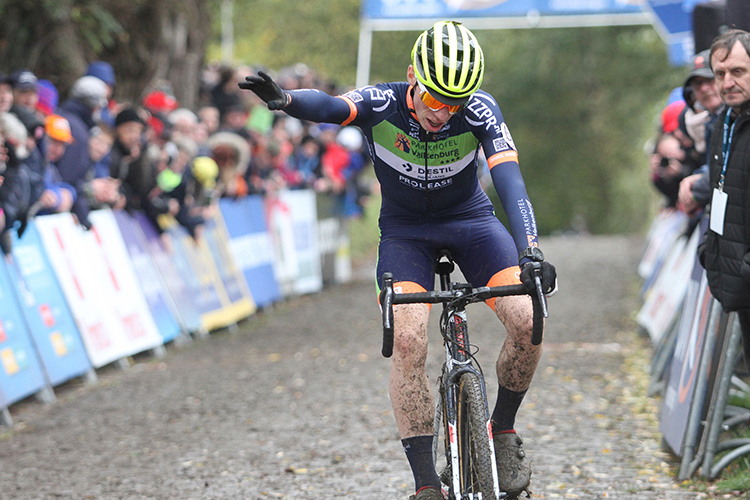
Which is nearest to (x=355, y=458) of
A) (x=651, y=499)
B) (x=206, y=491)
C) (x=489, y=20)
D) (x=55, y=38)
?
(x=206, y=491)

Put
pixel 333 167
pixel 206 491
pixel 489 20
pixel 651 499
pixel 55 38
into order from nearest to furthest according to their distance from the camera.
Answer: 1. pixel 651 499
2. pixel 206 491
3. pixel 55 38
4. pixel 333 167
5. pixel 489 20

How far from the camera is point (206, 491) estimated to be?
5691 millimetres

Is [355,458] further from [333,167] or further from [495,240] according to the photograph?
[333,167]

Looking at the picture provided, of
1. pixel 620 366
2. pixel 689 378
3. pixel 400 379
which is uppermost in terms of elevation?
pixel 400 379

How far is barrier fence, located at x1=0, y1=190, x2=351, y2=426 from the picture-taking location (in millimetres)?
8273

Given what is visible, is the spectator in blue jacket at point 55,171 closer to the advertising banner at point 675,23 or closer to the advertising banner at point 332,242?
the advertising banner at point 675,23

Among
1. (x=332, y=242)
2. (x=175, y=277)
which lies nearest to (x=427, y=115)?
(x=175, y=277)

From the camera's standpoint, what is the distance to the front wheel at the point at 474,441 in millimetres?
4188

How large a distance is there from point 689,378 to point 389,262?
2189mm

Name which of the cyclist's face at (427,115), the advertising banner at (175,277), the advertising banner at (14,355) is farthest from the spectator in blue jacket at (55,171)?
the cyclist's face at (427,115)

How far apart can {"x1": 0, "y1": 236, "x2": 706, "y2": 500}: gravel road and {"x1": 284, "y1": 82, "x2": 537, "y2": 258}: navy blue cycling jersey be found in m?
1.62

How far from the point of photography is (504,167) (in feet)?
15.1

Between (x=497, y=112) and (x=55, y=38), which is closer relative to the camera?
(x=497, y=112)

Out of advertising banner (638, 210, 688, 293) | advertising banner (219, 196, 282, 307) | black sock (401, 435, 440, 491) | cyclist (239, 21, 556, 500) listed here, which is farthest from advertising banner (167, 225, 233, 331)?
black sock (401, 435, 440, 491)
